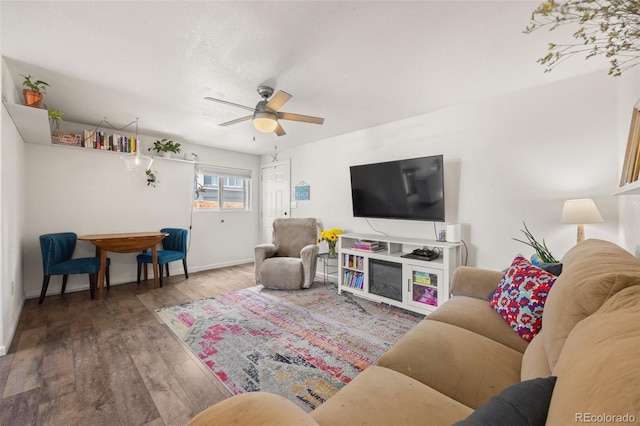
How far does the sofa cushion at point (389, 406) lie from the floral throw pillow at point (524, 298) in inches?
31.2

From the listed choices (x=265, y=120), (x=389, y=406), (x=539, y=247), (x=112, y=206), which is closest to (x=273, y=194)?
(x=112, y=206)

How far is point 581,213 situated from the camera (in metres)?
2.06

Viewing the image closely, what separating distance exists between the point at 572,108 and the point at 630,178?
1.24 metres

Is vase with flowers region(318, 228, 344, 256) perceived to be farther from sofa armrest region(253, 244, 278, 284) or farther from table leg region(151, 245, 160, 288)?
table leg region(151, 245, 160, 288)

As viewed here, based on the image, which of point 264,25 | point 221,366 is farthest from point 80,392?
point 264,25

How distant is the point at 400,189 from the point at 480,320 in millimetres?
1951

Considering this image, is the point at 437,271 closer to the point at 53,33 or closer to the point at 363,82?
the point at 363,82

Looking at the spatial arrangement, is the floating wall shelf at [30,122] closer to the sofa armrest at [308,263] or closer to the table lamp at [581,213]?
the sofa armrest at [308,263]

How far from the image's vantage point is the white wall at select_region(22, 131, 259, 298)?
3.35 m

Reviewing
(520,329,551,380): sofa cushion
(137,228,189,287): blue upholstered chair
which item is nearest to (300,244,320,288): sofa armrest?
(137,228,189,287): blue upholstered chair

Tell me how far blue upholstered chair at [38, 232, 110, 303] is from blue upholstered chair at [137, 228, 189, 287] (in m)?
0.60

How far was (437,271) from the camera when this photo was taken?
269cm

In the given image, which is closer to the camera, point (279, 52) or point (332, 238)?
point (279, 52)

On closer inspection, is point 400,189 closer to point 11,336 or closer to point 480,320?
point 480,320
